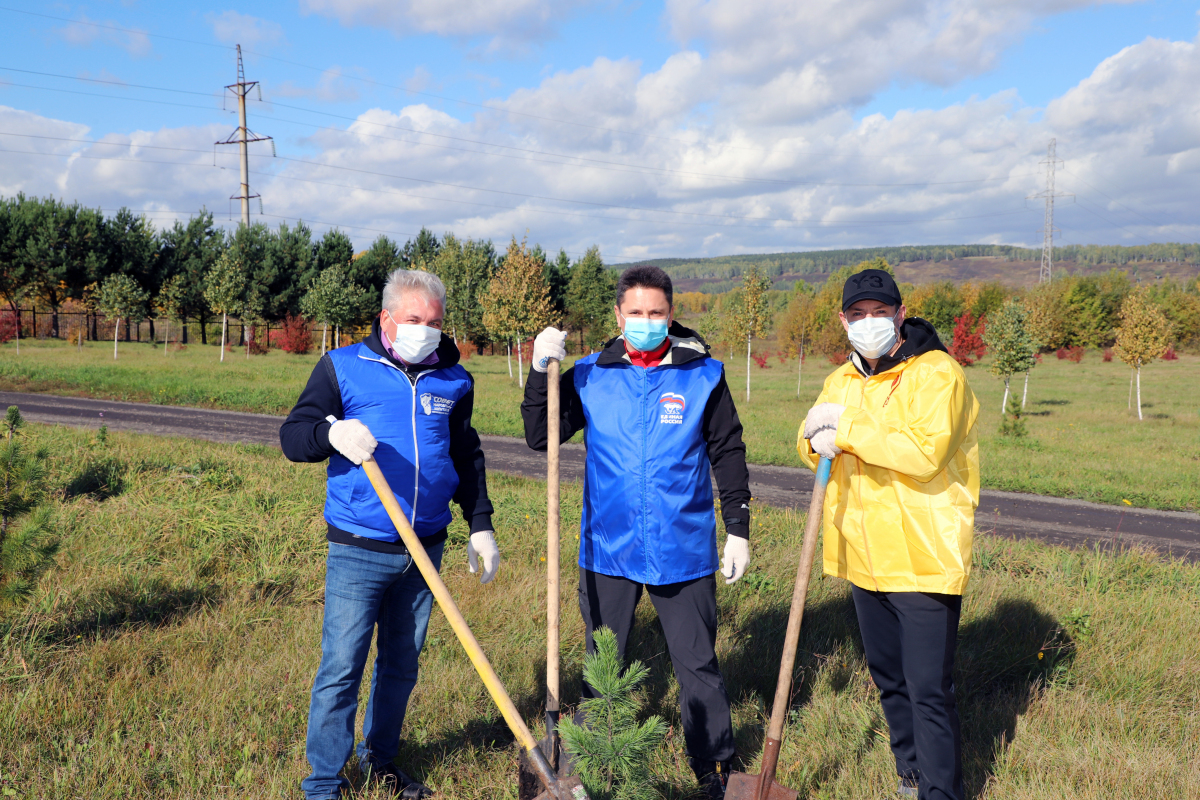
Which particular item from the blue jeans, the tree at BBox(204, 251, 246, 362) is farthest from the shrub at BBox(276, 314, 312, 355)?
the blue jeans

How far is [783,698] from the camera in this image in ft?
8.50

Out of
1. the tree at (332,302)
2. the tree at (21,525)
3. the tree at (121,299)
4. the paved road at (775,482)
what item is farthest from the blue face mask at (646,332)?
the tree at (121,299)

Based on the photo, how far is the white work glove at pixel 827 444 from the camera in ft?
8.41

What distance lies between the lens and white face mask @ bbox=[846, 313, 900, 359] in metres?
2.67

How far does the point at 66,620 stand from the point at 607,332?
40561 millimetres

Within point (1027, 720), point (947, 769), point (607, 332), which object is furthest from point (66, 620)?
point (607, 332)

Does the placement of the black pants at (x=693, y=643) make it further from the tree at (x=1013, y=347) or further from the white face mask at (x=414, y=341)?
the tree at (x=1013, y=347)

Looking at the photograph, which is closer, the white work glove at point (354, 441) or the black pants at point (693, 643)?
the white work glove at point (354, 441)

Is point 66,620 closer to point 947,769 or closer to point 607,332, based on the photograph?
point 947,769

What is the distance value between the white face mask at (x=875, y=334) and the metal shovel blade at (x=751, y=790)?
1.61 meters

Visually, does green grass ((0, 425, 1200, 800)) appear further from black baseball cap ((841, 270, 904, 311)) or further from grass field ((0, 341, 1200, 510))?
grass field ((0, 341, 1200, 510))

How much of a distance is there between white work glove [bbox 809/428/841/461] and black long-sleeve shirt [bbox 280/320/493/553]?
1286 millimetres

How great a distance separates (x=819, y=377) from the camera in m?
34.2

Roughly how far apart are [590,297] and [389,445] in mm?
42904
